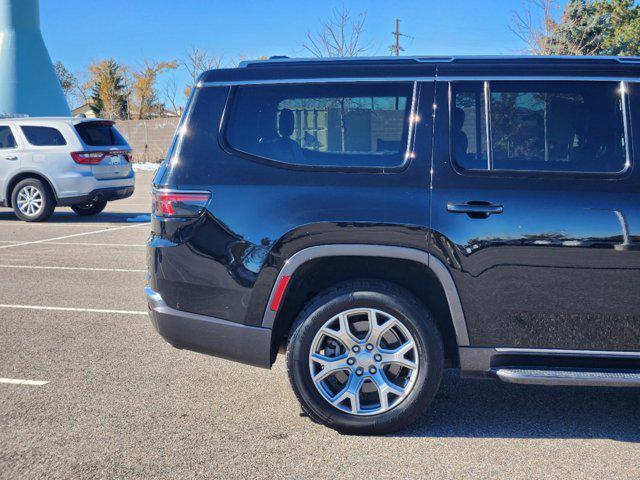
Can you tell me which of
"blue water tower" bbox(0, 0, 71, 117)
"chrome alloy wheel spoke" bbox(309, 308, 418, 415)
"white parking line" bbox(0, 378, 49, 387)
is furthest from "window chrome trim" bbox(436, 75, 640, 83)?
"blue water tower" bbox(0, 0, 71, 117)

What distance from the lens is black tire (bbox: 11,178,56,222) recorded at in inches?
556

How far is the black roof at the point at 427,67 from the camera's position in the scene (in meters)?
4.02

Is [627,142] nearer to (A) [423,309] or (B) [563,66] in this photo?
(B) [563,66]

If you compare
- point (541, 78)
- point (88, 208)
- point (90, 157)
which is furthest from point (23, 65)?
point (541, 78)

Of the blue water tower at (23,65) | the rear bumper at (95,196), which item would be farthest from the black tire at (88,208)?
the blue water tower at (23,65)

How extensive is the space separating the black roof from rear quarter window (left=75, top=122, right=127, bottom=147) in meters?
10.5

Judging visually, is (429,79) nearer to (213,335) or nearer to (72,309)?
(213,335)

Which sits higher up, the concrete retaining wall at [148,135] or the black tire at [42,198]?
the concrete retaining wall at [148,135]

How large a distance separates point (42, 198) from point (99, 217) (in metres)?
1.48

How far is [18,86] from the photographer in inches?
1497

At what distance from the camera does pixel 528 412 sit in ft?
14.4

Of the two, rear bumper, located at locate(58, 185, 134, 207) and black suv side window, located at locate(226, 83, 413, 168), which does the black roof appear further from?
rear bumper, located at locate(58, 185, 134, 207)

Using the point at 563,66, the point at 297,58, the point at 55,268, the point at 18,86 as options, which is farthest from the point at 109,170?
the point at 18,86

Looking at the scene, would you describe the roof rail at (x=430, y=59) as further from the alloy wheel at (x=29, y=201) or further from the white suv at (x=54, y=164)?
the alloy wheel at (x=29, y=201)
